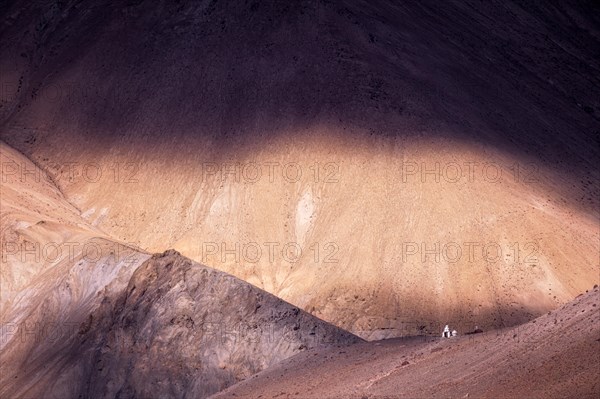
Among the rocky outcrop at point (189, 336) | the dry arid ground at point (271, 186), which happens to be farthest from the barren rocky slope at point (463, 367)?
the rocky outcrop at point (189, 336)

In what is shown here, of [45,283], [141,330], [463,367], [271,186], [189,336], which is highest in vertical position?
[463,367]

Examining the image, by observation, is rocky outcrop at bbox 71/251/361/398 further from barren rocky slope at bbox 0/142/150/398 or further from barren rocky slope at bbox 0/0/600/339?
barren rocky slope at bbox 0/0/600/339

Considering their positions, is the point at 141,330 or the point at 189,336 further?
the point at 141,330

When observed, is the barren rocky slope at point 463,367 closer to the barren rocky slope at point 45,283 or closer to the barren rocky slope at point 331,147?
the barren rocky slope at point 45,283

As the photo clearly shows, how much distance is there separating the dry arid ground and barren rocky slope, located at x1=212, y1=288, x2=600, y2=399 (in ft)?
1.00

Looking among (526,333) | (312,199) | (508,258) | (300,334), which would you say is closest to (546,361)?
(526,333)

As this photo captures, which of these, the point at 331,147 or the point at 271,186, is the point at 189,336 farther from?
the point at 331,147

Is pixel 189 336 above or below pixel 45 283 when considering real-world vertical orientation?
above

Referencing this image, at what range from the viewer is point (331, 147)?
4872 centimetres

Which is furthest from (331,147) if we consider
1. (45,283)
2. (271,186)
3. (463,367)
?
(463,367)

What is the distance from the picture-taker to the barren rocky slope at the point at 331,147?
45000mm

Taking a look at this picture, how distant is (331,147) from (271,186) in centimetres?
246

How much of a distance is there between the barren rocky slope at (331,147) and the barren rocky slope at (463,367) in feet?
34.8

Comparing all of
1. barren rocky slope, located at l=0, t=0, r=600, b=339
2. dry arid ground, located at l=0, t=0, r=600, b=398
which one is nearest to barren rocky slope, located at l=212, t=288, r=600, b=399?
dry arid ground, located at l=0, t=0, r=600, b=398
